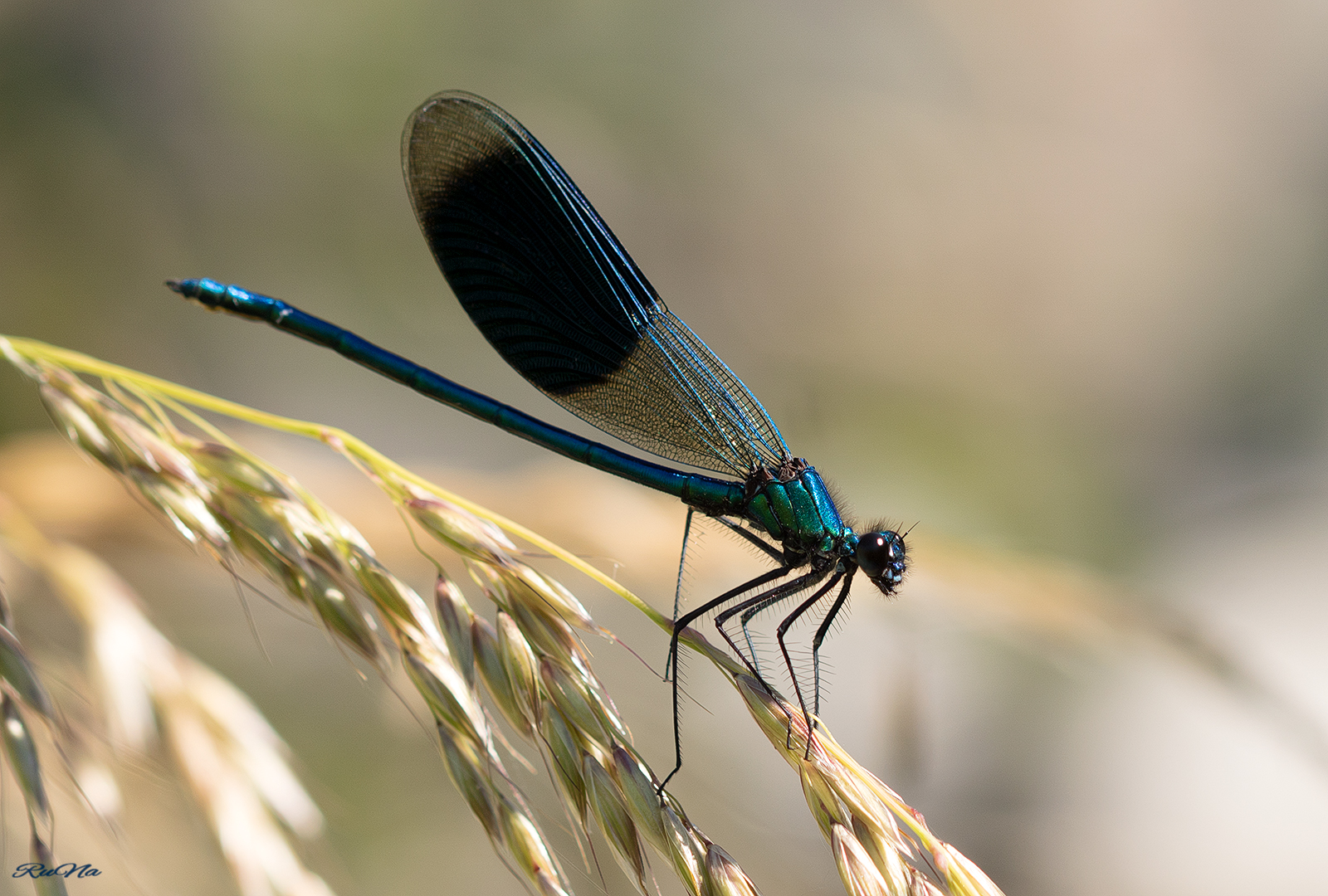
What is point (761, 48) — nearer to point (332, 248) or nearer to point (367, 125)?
point (367, 125)

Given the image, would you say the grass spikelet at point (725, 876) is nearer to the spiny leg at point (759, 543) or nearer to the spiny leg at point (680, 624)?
the spiny leg at point (680, 624)

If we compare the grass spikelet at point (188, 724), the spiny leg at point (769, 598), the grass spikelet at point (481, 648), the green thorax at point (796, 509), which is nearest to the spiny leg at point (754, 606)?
the spiny leg at point (769, 598)

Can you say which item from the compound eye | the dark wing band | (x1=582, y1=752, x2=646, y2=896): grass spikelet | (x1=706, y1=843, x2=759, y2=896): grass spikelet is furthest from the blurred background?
(x1=706, y1=843, x2=759, y2=896): grass spikelet

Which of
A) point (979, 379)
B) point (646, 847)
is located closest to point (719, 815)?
point (646, 847)

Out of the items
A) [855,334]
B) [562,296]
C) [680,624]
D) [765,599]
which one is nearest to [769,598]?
[765,599]

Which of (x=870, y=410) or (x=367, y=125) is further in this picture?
(x=870, y=410)

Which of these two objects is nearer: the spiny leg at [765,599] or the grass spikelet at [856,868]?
the grass spikelet at [856,868]

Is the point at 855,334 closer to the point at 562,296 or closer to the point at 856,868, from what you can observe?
the point at 562,296
